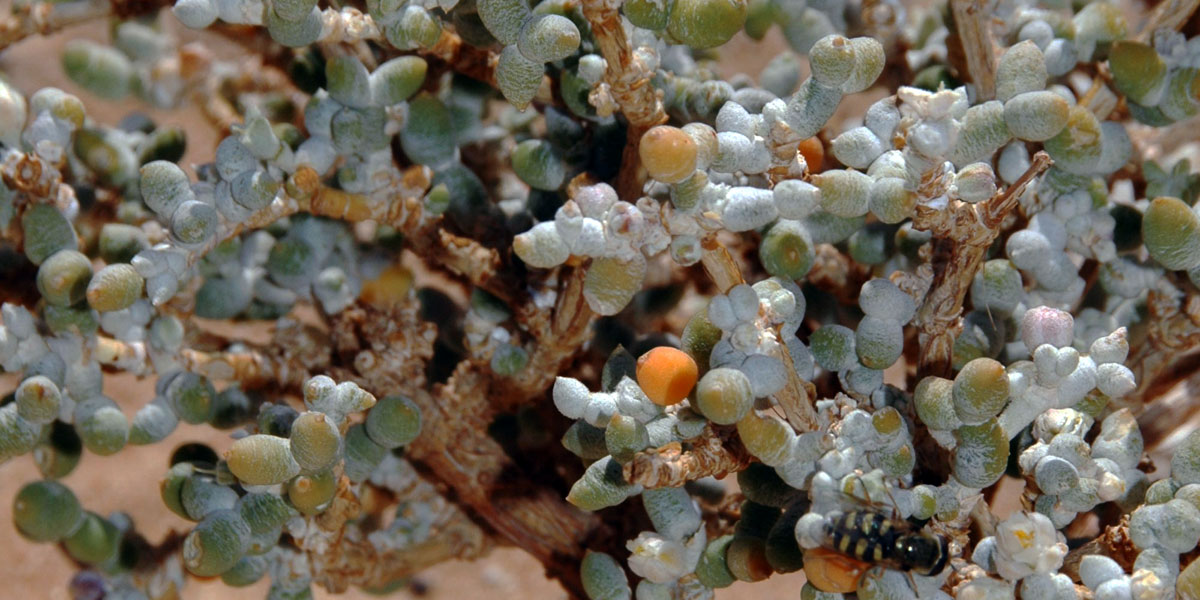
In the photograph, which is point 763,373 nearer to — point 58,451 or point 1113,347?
point 1113,347

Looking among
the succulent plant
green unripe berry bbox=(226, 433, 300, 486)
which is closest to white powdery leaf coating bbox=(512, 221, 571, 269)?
the succulent plant

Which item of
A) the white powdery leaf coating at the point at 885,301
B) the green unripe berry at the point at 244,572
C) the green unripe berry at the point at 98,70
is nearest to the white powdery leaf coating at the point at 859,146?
the white powdery leaf coating at the point at 885,301

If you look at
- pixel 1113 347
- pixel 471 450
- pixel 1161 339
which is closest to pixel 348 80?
pixel 471 450

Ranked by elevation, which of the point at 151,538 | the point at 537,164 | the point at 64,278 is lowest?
the point at 151,538

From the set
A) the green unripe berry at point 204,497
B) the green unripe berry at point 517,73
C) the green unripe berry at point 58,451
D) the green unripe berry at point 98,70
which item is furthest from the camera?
the green unripe berry at point 98,70

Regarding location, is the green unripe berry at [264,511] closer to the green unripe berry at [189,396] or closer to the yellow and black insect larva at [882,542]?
the green unripe berry at [189,396]

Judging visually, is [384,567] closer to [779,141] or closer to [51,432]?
[51,432]

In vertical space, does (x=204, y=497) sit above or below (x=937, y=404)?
below

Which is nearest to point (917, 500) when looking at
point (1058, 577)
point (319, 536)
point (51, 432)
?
point (1058, 577)
